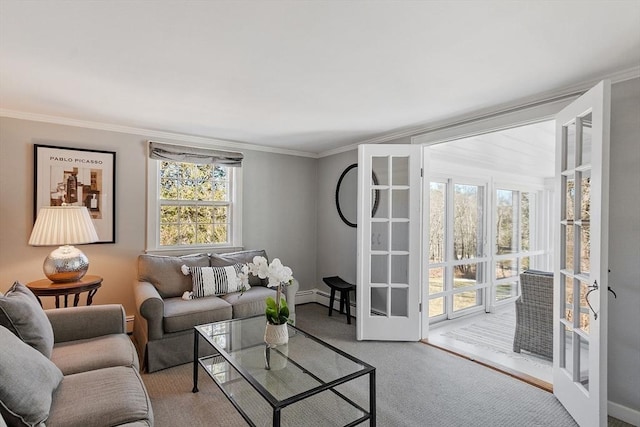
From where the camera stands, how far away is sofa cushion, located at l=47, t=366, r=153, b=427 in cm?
136

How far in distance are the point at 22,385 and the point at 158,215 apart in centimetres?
265

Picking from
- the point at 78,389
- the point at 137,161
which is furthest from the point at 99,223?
the point at 78,389

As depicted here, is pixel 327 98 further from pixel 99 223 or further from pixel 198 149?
pixel 99 223

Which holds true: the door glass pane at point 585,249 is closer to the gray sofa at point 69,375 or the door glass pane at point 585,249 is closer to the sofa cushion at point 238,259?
Result: the gray sofa at point 69,375

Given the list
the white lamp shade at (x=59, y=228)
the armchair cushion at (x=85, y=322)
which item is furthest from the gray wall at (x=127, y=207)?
the armchair cushion at (x=85, y=322)

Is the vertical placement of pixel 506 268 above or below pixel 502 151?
below

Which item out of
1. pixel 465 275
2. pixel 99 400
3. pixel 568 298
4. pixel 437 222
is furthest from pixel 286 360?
pixel 465 275

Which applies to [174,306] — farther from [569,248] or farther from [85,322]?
[569,248]

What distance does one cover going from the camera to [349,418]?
2086 millimetres

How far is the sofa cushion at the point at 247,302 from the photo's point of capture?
10.3 feet

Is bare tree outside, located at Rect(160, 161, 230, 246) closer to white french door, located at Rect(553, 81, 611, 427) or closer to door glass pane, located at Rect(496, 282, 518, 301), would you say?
white french door, located at Rect(553, 81, 611, 427)

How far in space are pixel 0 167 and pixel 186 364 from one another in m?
2.49

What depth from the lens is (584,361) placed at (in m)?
2.04

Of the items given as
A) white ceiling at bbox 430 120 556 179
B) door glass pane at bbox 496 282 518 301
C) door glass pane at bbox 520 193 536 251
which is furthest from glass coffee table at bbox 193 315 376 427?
door glass pane at bbox 520 193 536 251
